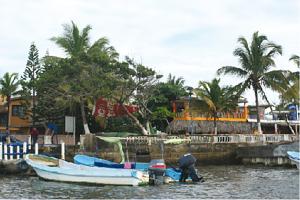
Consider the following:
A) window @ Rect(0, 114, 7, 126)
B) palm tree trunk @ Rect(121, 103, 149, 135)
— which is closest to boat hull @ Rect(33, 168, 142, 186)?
palm tree trunk @ Rect(121, 103, 149, 135)

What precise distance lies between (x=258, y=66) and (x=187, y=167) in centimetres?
1983

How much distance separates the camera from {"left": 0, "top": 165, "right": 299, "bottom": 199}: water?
20.7 m

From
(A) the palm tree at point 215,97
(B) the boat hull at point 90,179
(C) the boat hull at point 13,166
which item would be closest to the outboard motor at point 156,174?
(B) the boat hull at point 90,179

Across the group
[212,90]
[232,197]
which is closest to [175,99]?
[212,90]

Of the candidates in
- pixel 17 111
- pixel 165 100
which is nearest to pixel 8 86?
pixel 17 111

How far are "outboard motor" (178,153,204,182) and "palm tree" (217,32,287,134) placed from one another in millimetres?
18516

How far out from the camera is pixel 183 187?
77.2 ft

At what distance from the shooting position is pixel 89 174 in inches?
984

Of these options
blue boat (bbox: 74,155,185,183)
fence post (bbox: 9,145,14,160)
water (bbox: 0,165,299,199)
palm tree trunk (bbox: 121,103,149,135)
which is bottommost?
water (bbox: 0,165,299,199)

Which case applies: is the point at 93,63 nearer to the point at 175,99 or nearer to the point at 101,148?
the point at 101,148

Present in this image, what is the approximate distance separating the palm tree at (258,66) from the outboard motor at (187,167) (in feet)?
60.7

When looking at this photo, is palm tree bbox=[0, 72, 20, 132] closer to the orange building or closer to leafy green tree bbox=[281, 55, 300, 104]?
the orange building

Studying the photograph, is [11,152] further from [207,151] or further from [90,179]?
[207,151]

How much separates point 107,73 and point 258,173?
47.5 ft
